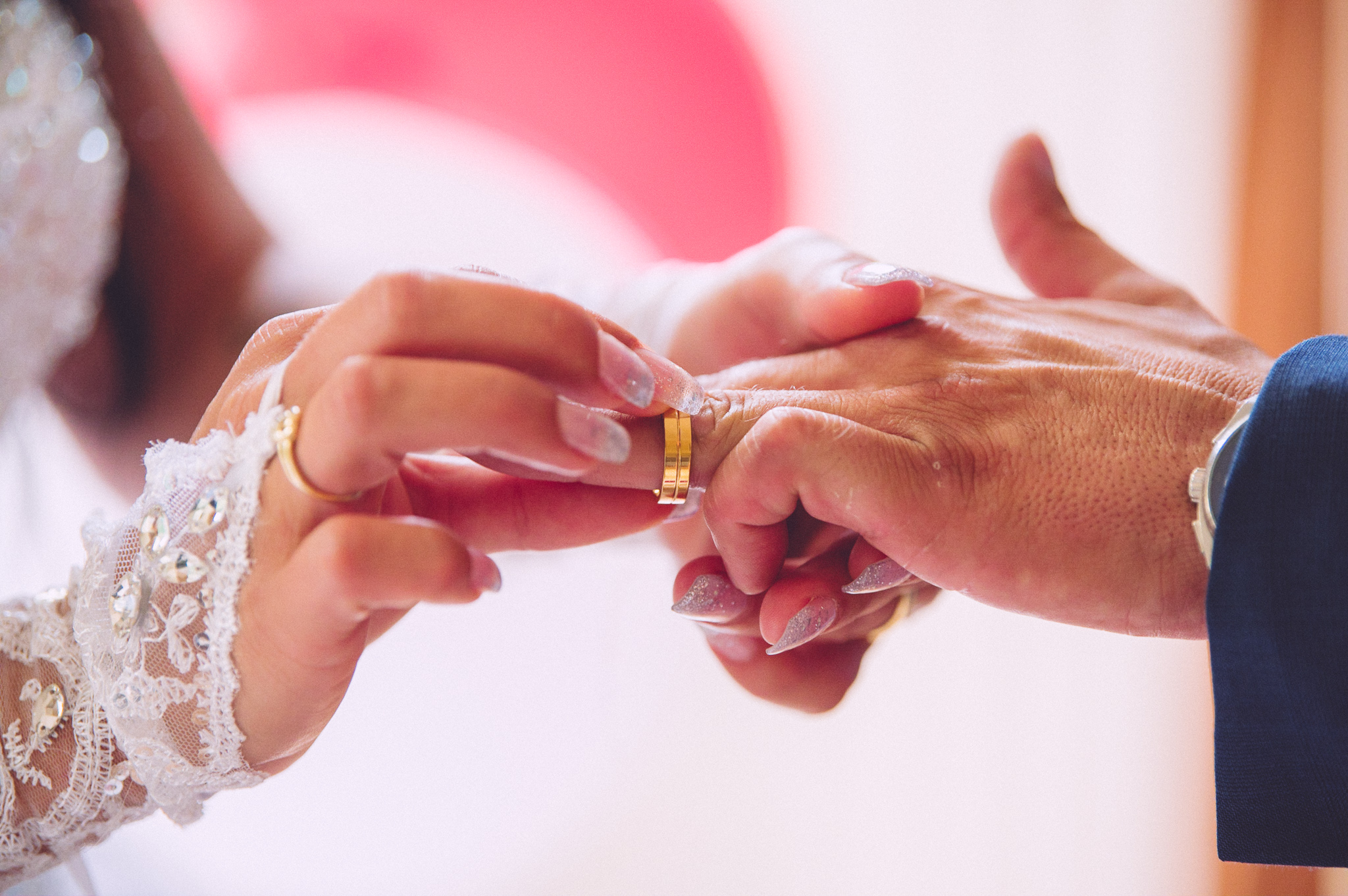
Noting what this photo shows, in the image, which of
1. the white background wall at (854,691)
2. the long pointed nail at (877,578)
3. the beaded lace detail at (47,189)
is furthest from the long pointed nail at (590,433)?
the beaded lace detail at (47,189)

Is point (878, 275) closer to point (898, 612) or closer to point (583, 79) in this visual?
point (898, 612)

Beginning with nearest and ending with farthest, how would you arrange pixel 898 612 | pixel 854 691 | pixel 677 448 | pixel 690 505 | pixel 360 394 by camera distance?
1. pixel 360 394
2. pixel 677 448
3. pixel 690 505
4. pixel 898 612
5. pixel 854 691

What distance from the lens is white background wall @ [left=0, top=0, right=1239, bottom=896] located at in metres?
1.23

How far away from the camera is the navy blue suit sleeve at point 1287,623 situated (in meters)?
0.58

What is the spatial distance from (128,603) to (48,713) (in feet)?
0.50

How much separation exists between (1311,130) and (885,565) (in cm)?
156

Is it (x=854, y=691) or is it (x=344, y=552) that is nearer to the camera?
(x=344, y=552)

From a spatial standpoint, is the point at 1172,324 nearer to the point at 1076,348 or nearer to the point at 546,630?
the point at 1076,348

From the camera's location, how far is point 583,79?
1.58 m

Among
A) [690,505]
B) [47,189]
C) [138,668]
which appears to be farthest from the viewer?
[47,189]

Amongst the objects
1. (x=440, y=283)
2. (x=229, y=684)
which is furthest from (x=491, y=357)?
(x=229, y=684)

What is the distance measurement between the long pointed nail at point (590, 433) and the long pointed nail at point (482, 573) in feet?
0.34

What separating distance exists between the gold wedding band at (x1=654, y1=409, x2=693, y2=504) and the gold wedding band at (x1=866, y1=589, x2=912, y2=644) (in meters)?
0.34

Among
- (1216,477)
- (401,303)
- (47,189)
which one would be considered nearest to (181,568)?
(401,303)
